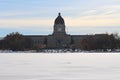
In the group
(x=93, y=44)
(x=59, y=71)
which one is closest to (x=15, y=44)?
(x=93, y=44)

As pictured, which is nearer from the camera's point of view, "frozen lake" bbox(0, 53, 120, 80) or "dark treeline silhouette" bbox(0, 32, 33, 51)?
"frozen lake" bbox(0, 53, 120, 80)

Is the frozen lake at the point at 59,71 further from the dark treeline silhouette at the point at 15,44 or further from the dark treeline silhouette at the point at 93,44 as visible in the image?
the dark treeline silhouette at the point at 15,44

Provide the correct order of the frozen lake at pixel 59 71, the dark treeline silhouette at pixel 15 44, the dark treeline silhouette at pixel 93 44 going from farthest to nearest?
1. the dark treeline silhouette at pixel 15 44
2. the dark treeline silhouette at pixel 93 44
3. the frozen lake at pixel 59 71

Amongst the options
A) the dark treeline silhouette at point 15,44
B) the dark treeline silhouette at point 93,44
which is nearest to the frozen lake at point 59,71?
the dark treeline silhouette at point 93,44

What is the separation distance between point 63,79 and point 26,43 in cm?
13848

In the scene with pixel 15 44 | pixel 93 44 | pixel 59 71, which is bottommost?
pixel 59 71

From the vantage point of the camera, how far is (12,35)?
17450cm

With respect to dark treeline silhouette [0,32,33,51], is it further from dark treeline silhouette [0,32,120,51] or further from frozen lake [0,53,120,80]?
frozen lake [0,53,120,80]

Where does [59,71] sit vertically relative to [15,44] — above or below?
below

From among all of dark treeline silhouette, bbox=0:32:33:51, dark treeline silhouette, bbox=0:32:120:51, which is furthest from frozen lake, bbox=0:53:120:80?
dark treeline silhouette, bbox=0:32:33:51

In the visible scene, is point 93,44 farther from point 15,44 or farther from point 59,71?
point 59,71

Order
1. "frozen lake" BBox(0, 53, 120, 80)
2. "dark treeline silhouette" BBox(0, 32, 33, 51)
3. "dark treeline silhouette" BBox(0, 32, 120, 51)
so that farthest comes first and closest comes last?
"dark treeline silhouette" BBox(0, 32, 33, 51)
"dark treeline silhouette" BBox(0, 32, 120, 51)
"frozen lake" BBox(0, 53, 120, 80)

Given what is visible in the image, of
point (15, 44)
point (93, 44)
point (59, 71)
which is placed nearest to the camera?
point (59, 71)

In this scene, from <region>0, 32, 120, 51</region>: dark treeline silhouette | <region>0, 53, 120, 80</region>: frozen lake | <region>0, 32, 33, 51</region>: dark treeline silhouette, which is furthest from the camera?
<region>0, 32, 33, 51</region>: dark treeline silhouette
